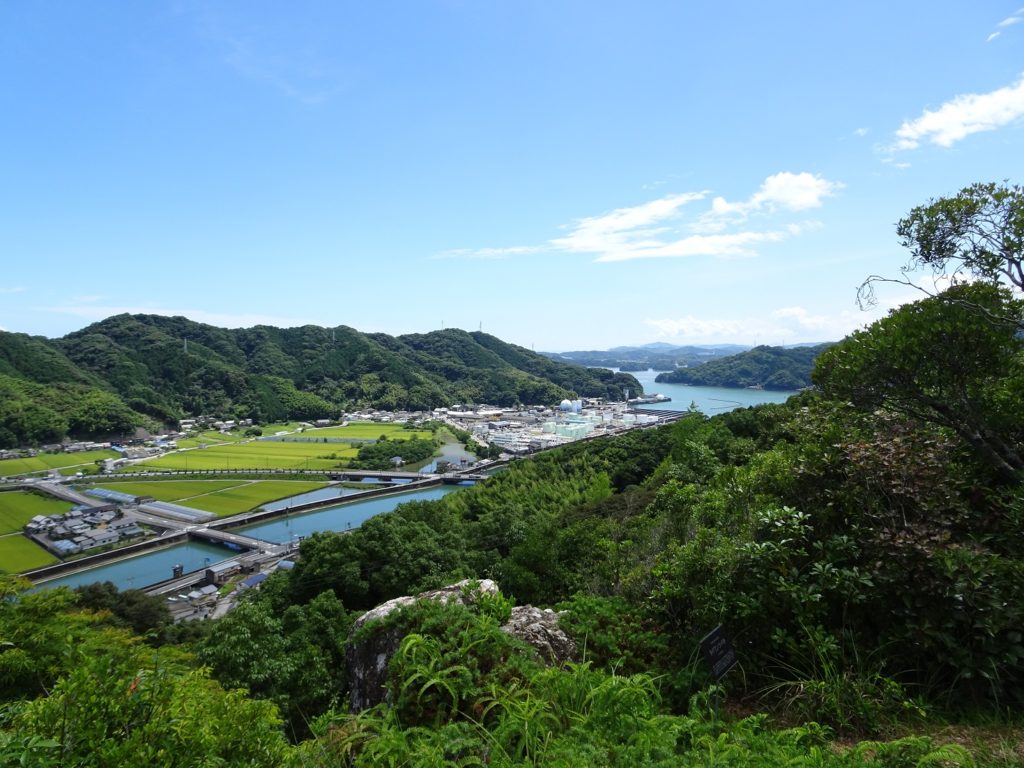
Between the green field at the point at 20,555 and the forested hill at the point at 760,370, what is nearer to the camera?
the green field at the point at 20,555

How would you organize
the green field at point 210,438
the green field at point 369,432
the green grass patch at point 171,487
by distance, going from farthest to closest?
the green field at point 369,432
the green field at point 210,438
the green grass patch at point 171,487

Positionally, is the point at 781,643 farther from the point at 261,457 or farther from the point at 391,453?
the point at 261,457

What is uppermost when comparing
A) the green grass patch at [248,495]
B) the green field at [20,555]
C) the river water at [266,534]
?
the green field at [20,555]

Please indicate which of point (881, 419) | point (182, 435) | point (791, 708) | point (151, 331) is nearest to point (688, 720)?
point (791, 708)

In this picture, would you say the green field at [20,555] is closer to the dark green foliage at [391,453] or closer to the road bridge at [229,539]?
the road bridge at [229,539]

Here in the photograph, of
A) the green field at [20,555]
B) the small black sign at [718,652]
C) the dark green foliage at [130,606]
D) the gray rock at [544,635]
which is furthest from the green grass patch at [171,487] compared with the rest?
the small black sign at [718,652]

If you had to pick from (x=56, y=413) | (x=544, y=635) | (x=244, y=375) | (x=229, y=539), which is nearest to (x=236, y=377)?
(x=244, y=375)
